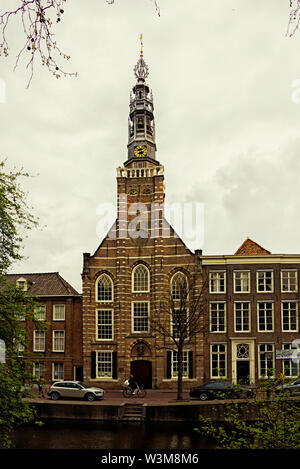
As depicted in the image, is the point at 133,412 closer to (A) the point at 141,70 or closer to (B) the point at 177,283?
(B) the point at 177,283

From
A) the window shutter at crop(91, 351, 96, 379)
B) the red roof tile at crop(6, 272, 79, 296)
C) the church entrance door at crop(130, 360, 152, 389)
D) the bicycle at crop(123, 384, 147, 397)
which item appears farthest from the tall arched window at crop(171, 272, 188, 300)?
the red roof tile at crop(6, 272, 79, 296)

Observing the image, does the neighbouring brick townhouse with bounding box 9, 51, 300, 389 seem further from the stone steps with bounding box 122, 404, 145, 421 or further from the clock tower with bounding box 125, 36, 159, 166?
the stone steps with bounding box 122, 404, 145, 421

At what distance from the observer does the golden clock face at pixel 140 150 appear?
147 ft

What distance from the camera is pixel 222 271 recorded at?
1547 inches

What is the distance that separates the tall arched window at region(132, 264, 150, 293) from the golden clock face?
39.9 ft

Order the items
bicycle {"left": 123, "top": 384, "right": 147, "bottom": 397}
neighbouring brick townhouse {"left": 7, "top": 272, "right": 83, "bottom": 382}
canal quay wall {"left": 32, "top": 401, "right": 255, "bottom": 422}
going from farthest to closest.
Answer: neighbouring brick townhouse {"left": 7, "top": 272, "right": 83, "bottom": 382} < bicycle {"left": 123, "top": 384, "right": 147, "bottom": 397} < canal quay wall {"left": 32, "top": 401, "right": 255, "bottom": 422}

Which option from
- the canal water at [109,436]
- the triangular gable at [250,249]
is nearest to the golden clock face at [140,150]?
the triangular gable at [250,249]

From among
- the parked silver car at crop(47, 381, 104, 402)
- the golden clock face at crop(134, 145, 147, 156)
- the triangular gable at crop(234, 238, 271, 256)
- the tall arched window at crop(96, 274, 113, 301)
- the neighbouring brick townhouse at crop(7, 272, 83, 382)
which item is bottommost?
the parked silver car at crop(47, 381, 104, 402)

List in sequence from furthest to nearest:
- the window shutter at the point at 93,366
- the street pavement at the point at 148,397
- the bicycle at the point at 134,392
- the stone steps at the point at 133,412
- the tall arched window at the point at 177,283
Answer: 1. the tall arched window at the point at 177,283
2. the window shutter at the point at 93,366
3. the bicycle at the point at 134,392
4. the street pavement at the point at 148,397
5. the stone steps at the point at 133,412

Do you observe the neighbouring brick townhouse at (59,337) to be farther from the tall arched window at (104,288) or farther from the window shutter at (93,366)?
the tall arched window at (104,288)

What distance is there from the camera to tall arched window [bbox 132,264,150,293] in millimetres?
40219

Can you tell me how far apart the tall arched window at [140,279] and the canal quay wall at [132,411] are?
13702 millimetres

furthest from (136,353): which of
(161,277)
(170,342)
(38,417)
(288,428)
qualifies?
(288,428)

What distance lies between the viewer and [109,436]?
73.9 ft
